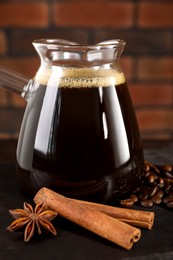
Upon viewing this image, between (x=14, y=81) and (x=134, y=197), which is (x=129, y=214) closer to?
(x=134, y=197)

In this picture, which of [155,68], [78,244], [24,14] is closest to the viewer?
[78,244]

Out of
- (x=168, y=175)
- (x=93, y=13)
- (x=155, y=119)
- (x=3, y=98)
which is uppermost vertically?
(x=93, y=13)

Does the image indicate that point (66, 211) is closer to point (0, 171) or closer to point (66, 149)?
point (66, 149)

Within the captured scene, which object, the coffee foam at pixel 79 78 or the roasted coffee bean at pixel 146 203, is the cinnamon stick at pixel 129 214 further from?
the coffee foam at pixel 79 78

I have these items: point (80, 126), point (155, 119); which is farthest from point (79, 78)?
point (155, 119)

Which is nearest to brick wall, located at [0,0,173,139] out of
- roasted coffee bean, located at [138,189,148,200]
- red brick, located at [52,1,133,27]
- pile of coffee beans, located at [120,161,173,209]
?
red brick, located at [52,1,133,27]

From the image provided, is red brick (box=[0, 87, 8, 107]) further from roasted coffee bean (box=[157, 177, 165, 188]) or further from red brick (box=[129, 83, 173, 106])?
roasted coffee bean (box=[157, 177, 165, 188])

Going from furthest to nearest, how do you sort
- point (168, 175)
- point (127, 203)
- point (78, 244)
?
point (168, 175) < point (127, 203) < point (78, 244)

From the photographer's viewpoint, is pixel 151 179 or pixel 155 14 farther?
pixel 155 14
